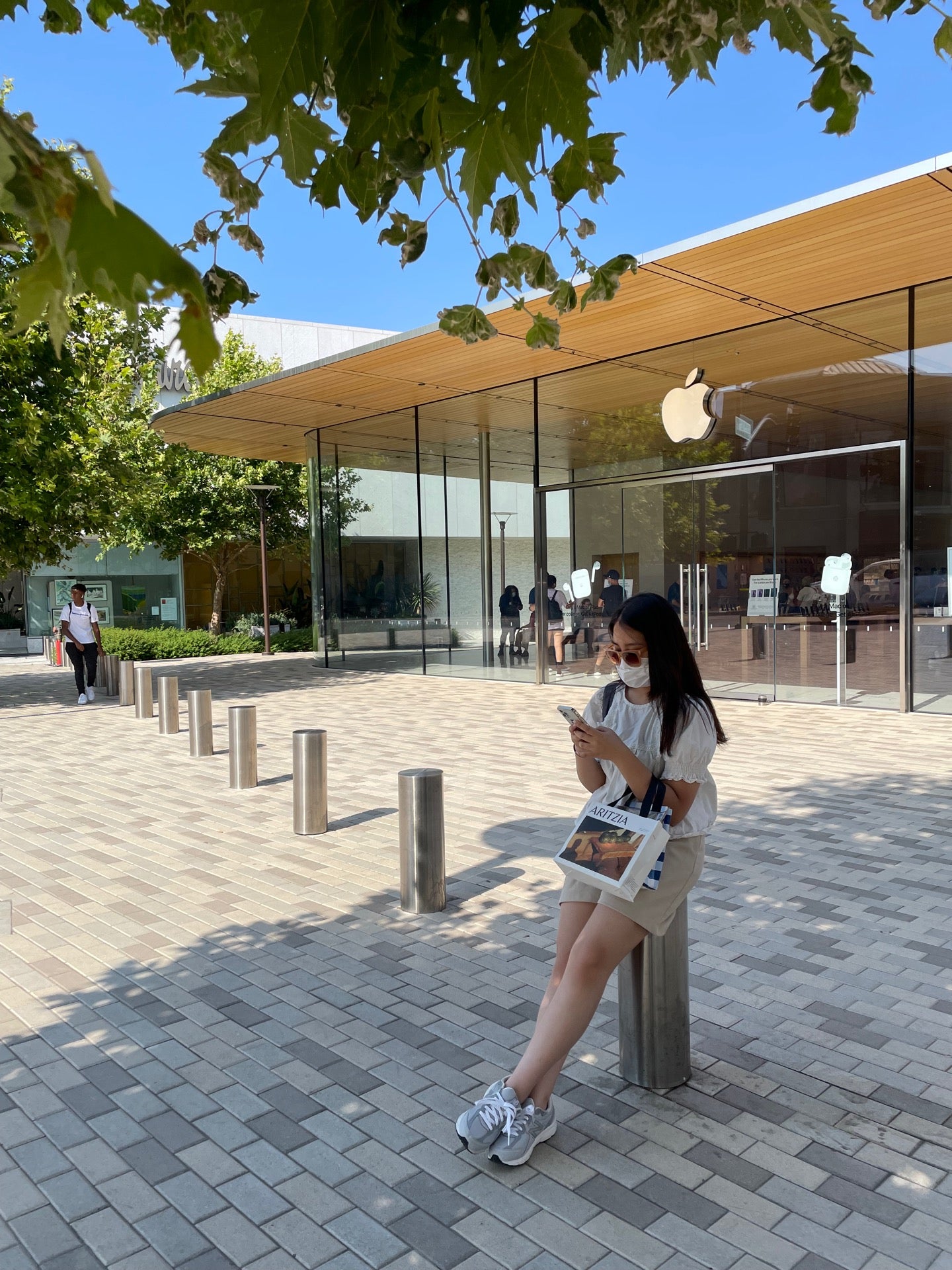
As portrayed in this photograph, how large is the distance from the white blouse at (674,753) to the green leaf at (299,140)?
1.97m

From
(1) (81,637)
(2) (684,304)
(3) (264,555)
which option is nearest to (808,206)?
(2) (684,304)

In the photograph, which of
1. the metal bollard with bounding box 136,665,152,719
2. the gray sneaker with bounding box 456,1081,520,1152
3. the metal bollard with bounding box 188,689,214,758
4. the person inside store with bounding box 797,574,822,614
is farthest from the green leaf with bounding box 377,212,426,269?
the metal bollard with bounding box 136,665,152,719

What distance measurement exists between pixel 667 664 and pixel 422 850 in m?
2.45

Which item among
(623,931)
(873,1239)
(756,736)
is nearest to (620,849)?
(623,931)

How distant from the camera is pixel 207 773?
31.1ft

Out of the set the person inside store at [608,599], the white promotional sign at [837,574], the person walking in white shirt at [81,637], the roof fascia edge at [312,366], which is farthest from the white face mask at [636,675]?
the person walking in white shirt at [81,637]

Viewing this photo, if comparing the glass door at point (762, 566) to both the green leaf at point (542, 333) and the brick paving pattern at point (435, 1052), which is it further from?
the green leaf at point (542, 333)

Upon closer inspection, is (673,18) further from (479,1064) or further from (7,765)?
(7,765)

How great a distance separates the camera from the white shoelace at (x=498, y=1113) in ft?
9.76

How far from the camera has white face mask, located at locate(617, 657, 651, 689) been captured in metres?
3.35

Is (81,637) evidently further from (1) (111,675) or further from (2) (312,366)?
(2) (312,366)

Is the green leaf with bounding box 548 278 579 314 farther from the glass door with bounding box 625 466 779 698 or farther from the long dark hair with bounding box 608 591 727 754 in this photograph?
the glass door with bounding box 625 466 779 698

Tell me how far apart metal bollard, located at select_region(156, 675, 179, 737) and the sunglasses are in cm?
990

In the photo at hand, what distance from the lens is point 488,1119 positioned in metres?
2.99
